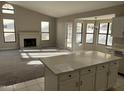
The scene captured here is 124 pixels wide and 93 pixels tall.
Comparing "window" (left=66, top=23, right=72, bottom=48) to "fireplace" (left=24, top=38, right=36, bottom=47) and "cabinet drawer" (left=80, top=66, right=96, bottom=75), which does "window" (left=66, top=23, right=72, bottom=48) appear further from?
"cabinet drawer" (left=80, top=66, right=96, bottom=75)

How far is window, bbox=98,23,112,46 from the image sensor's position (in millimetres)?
7074

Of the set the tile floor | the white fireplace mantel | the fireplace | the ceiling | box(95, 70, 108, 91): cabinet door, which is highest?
the ceiling

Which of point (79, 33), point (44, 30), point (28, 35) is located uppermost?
point (44, 30)

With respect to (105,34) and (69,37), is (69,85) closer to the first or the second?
(105,34)

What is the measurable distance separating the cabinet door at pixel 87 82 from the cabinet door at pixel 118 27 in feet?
7.44

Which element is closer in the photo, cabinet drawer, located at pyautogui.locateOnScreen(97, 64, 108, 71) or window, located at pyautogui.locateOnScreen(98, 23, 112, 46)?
cabinet drawer, located at pyautogui.locateOnScreen(97, 64, 108, 71)

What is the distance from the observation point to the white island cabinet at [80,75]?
77.7 inches

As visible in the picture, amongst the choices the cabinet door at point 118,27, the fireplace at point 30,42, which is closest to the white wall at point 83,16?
the cabinet door at point 118,27

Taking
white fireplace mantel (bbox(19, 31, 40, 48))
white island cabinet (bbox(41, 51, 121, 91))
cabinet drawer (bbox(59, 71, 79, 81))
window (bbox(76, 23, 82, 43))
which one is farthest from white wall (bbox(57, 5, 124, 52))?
cabinet drawer (bbox(59, 71, 79, 81))

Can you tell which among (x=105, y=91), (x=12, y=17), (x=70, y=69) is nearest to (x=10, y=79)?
(x=70, y=69)

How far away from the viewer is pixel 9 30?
8164 millimetres

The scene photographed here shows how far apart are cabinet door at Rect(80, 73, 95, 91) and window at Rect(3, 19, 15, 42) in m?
7.45

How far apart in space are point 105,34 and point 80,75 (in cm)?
585

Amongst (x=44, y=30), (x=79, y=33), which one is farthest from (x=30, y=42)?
(x=79, y=33)
